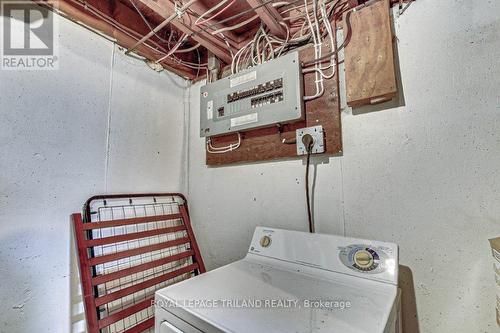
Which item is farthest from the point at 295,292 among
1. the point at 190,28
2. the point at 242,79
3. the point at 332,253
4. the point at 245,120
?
the point at 190,28

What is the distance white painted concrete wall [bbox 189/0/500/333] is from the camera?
0.83m

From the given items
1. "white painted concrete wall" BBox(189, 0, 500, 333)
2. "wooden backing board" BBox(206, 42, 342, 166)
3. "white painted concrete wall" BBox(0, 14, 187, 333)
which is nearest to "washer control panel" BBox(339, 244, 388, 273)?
"white painted concrete wall" BBox(189, 0, 500, 333)

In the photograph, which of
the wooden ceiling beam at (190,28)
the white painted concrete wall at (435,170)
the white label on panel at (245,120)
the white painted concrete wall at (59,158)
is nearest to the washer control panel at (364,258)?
the white painted concrete wall at (435,170)

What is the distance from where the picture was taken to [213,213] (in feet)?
5.16

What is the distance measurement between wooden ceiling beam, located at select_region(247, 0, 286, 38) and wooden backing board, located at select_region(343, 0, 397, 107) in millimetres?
374

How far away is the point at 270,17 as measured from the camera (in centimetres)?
120

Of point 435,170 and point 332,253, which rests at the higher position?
point 435,170

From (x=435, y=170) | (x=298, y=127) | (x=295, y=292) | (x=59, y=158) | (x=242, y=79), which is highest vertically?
(x=242, y=79)

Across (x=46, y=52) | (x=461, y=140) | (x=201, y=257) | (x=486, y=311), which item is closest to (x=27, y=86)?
(x=46, y=52)

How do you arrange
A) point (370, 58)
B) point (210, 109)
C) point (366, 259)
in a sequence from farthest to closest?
point (210, 109) < point (370, 58) < point (366, 259)

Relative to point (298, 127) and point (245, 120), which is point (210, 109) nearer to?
point (245, 120)

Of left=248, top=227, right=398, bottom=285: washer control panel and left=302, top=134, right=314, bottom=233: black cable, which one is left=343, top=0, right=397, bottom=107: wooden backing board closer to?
left=302, top=134, right=314, bottom=233: black cable

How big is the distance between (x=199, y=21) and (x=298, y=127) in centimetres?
81

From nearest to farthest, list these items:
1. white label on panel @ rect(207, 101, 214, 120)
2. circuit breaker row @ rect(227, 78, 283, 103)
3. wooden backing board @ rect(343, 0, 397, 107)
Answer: wooden backing board @ rect(343, 0, 397, 107), circuit breaker row @ rect(227, 78, 283, 103), white label on panel @ rect(207, 101, 214, 120)
